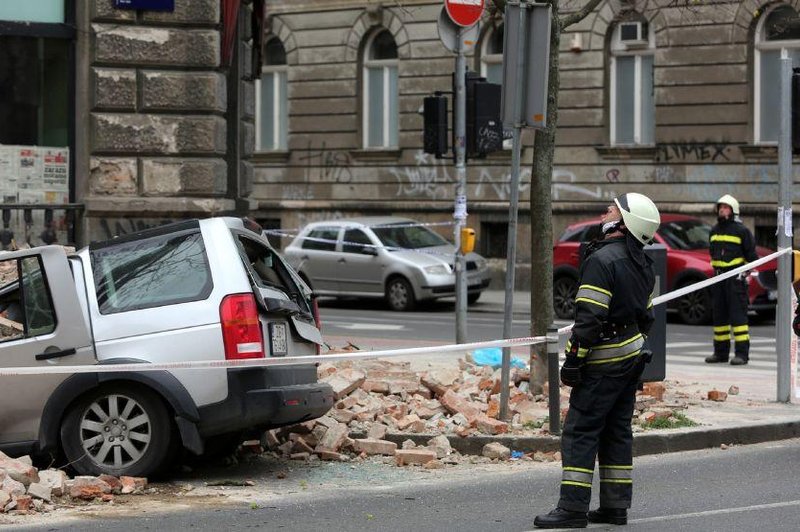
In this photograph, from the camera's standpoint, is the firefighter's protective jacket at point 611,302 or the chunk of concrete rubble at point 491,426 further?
the chunk of concrete rubble at point 491,426

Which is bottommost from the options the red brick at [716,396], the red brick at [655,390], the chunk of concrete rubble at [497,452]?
the chunk of concrete rubble at [497,452]

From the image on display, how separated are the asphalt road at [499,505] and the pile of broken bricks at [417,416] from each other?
56 cm

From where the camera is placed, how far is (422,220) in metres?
32.1

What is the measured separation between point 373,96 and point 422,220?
3.24 m

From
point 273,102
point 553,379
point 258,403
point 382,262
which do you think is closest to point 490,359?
point 553,379

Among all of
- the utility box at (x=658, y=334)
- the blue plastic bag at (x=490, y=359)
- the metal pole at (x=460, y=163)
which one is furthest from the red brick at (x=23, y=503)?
the metal pole at (x=460, y=163)

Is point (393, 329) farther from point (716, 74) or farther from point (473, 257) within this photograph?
point (716, 74)

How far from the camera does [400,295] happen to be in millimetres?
25453

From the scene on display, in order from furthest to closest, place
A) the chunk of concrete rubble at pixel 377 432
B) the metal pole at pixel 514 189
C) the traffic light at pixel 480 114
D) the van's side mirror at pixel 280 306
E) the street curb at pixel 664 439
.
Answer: the traffic light at pixel 480 114 → the metal pole at pixel 514 189 → the chunk of concrete rubble at pixel 377 432 → the street curb at pixel 664 439 → the van's side mirror at pixel 280 306

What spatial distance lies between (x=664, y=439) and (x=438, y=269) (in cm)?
1471

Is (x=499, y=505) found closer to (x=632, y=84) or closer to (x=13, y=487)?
(x=13, y=487)

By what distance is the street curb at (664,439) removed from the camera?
10367 millimetres

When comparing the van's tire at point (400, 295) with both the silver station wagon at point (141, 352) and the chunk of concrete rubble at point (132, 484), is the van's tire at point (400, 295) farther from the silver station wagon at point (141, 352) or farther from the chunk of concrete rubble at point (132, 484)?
the chunk of concrete rubble at point (132, 484)

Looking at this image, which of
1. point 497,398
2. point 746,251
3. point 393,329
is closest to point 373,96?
point 393,329
